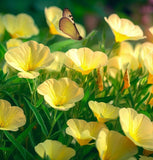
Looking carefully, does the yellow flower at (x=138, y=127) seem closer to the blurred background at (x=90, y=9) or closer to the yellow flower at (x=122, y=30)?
the yellow flower at (x=122, y=30)

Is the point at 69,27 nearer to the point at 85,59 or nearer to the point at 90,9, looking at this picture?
the point at 85,59

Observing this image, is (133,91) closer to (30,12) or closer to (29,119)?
(29,119)

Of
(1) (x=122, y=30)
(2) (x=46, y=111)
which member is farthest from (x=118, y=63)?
(2) (x=46, y=111)

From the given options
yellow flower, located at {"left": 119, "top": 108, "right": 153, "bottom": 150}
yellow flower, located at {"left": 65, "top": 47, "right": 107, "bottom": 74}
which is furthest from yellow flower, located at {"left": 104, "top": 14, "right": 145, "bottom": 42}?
yellow flower, located at {"left": 119, "top": 108, "right": 153, "bottom": 150}

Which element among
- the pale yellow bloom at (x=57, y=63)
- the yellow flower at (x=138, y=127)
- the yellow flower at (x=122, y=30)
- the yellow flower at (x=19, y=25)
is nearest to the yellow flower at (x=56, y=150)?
the yellow flower at (x=138, y=127)

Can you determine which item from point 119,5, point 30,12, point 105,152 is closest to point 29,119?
point 105,152
